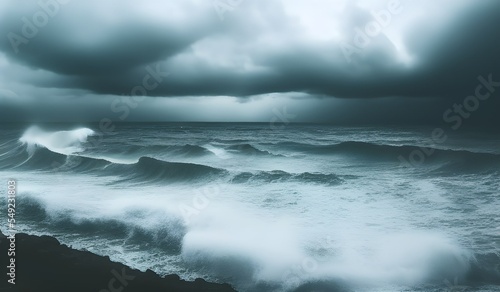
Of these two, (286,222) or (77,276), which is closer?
(77,276)

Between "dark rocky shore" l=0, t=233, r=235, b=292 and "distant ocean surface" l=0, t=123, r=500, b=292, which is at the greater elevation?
"distant ocean surface" l=0, t=123, r=500, b=292

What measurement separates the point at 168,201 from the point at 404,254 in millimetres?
7352

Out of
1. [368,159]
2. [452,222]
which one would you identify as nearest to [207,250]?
[452,222]

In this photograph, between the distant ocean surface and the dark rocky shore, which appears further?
the distant ocean surface

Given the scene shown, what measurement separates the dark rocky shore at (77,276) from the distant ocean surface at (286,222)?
14.1 inches

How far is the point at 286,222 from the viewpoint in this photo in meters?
9.36

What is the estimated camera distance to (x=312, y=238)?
26.9 ft

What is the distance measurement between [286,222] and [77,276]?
5079mm

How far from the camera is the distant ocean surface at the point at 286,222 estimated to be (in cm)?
665

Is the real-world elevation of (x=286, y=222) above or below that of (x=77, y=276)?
above

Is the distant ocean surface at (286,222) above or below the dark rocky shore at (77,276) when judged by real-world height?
above

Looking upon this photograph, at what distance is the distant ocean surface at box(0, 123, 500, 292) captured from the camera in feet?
21.8

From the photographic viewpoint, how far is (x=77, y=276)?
6469 mm

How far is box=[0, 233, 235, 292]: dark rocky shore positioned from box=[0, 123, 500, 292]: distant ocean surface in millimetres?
357
